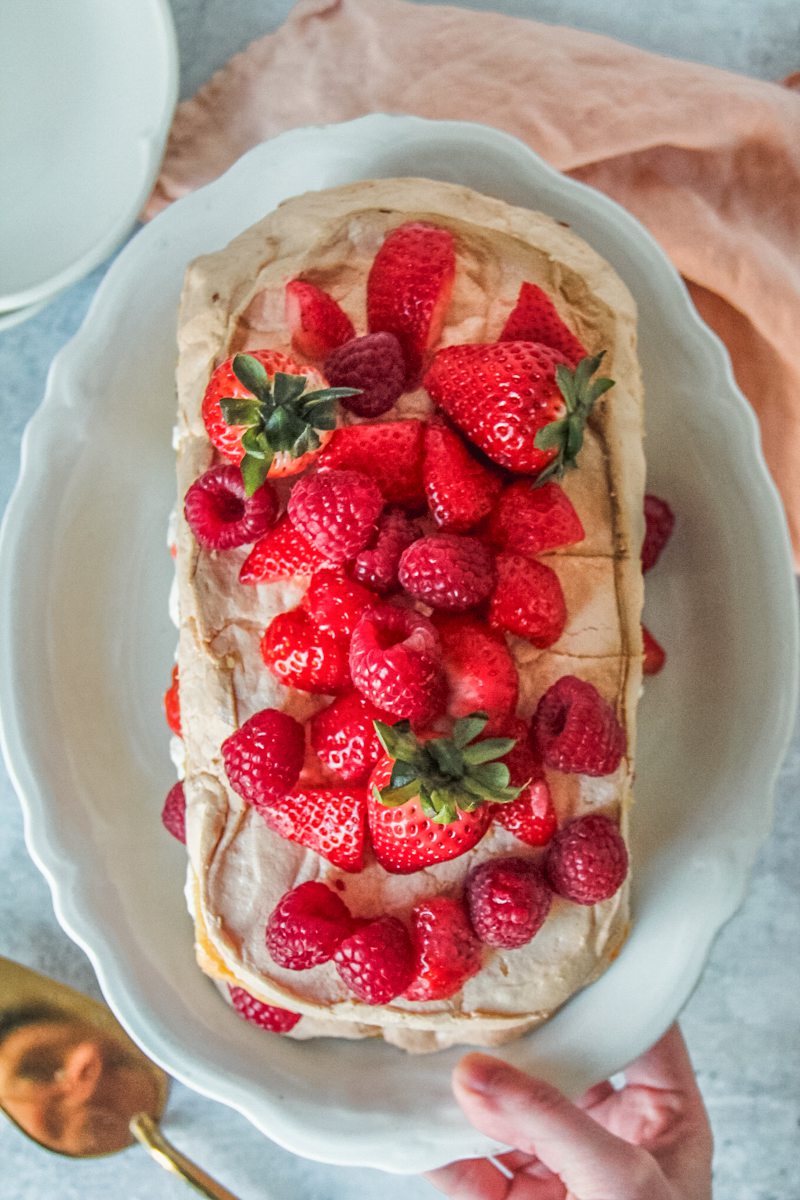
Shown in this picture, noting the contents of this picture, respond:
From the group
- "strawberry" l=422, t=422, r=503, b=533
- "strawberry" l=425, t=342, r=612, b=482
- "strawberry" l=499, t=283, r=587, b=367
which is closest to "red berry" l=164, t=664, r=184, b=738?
"strawberry" l=422, t=422, r=503, b=533

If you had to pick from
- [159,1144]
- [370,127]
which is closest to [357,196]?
[370,127]

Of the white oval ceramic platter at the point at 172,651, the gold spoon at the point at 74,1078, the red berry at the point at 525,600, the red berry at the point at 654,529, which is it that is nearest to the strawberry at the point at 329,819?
the red berry at the point at 525,600

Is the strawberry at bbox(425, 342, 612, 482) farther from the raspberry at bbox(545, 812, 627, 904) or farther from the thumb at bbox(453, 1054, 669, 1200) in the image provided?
the thumb at bbox(453, 1054, 669, 1200)

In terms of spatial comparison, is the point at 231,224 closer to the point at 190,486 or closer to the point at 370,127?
the point at 370,127

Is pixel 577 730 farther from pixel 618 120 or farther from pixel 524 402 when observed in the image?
pixel 618 120

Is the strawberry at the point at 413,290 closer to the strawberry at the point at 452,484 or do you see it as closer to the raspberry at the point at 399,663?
the strawberry at the point at 452,484

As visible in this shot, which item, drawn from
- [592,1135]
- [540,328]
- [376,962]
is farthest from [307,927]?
[540,328]

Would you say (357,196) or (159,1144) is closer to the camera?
(357,196)
